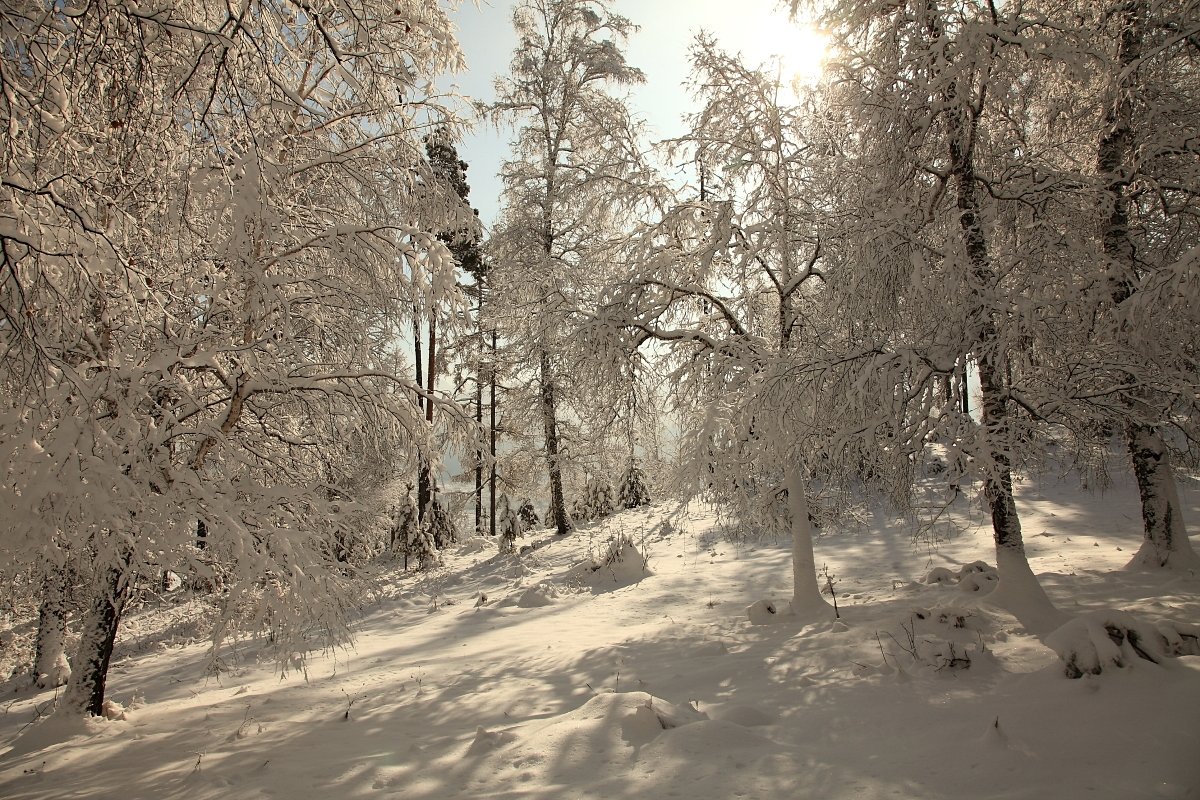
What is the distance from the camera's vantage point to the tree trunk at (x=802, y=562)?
285 inches

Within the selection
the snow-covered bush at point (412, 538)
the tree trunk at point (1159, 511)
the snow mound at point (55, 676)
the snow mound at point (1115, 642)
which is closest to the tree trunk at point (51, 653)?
the snow mound at point (55, 676)

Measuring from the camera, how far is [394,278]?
17.4 ft

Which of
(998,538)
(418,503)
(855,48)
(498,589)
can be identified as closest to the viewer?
(998,538)

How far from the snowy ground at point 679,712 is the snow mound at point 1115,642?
11cm

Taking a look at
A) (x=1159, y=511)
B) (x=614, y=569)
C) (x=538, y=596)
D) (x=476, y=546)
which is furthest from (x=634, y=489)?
(x=1159, y=511)

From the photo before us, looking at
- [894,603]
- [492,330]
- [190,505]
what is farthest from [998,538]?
[492,330]

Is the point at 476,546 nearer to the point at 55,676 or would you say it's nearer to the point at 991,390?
A: the point at 55,676

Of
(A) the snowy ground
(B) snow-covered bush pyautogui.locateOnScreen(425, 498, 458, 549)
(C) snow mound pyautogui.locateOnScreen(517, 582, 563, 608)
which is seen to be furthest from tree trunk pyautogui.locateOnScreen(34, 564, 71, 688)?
(B) snow-covered bush pyautogui.locateOnScreen(425, 498, 458, 549)

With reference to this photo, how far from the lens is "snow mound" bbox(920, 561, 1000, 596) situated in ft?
22.0

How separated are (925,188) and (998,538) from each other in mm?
4067

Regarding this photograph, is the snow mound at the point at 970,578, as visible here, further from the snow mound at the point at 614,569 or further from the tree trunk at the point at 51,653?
the tree trunk at the point at 51,653

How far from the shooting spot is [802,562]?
24.2ft

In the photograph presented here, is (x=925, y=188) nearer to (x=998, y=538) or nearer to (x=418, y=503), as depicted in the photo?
(x=998, y=538)

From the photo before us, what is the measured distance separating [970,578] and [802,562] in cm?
190
